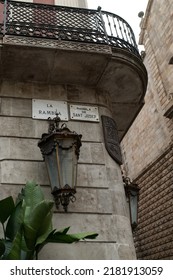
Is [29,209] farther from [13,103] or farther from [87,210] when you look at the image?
[13,103]

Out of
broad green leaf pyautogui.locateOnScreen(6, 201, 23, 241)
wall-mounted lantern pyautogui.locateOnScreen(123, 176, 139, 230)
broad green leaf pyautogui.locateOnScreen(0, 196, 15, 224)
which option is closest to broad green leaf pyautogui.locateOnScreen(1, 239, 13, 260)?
broad green leaf pyautogui.locateOnScreen(6, 201, 23, 241)

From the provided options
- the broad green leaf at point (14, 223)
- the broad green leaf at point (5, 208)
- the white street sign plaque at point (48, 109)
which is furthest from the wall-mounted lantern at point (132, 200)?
the broad green leaf at point (5, 208)

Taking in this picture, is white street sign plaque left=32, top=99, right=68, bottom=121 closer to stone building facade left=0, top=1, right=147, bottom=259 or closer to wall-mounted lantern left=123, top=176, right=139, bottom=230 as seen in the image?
stone building facade left=0, top=1, right=147, bottom=259

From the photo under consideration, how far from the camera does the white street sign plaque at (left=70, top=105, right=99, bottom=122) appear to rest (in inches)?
251

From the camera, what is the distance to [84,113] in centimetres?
645

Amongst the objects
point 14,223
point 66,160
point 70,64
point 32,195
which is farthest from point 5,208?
point 70,64

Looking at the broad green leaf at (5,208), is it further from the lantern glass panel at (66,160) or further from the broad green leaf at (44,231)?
the lantern glass panel at (66,160)

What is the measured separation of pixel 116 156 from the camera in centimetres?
628

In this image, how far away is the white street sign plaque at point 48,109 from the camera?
6195mm

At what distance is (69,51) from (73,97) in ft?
2.63

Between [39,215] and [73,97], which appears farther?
[73,97]

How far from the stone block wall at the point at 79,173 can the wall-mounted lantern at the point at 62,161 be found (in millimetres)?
322

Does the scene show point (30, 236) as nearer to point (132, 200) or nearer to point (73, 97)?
point (132, 200)
